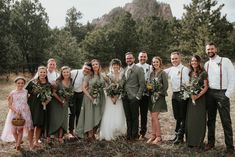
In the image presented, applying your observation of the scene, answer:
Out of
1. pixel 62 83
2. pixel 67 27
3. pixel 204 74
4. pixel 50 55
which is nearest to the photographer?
pixel 204 74

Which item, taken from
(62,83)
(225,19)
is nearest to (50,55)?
(225,19)

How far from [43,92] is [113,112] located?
6.41 feet

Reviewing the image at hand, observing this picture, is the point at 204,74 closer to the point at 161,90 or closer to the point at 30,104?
the point at 161,90

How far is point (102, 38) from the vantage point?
37.7 metres

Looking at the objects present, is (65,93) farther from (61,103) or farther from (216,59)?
(216,59)

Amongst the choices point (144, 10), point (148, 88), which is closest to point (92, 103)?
point (148, 88)

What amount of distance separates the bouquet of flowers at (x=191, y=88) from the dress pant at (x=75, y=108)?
2.88 m

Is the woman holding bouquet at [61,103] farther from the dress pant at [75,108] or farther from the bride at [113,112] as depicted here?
the bride at [113,112]

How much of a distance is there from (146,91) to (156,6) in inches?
3138

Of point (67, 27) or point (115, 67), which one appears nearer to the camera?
point (115, 67)

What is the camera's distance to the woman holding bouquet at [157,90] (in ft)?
26.1

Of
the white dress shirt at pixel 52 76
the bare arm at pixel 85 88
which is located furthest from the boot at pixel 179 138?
the white dress shirt at pixel 52 76

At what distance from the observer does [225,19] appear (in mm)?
33062

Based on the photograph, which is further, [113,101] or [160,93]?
[113,101]
